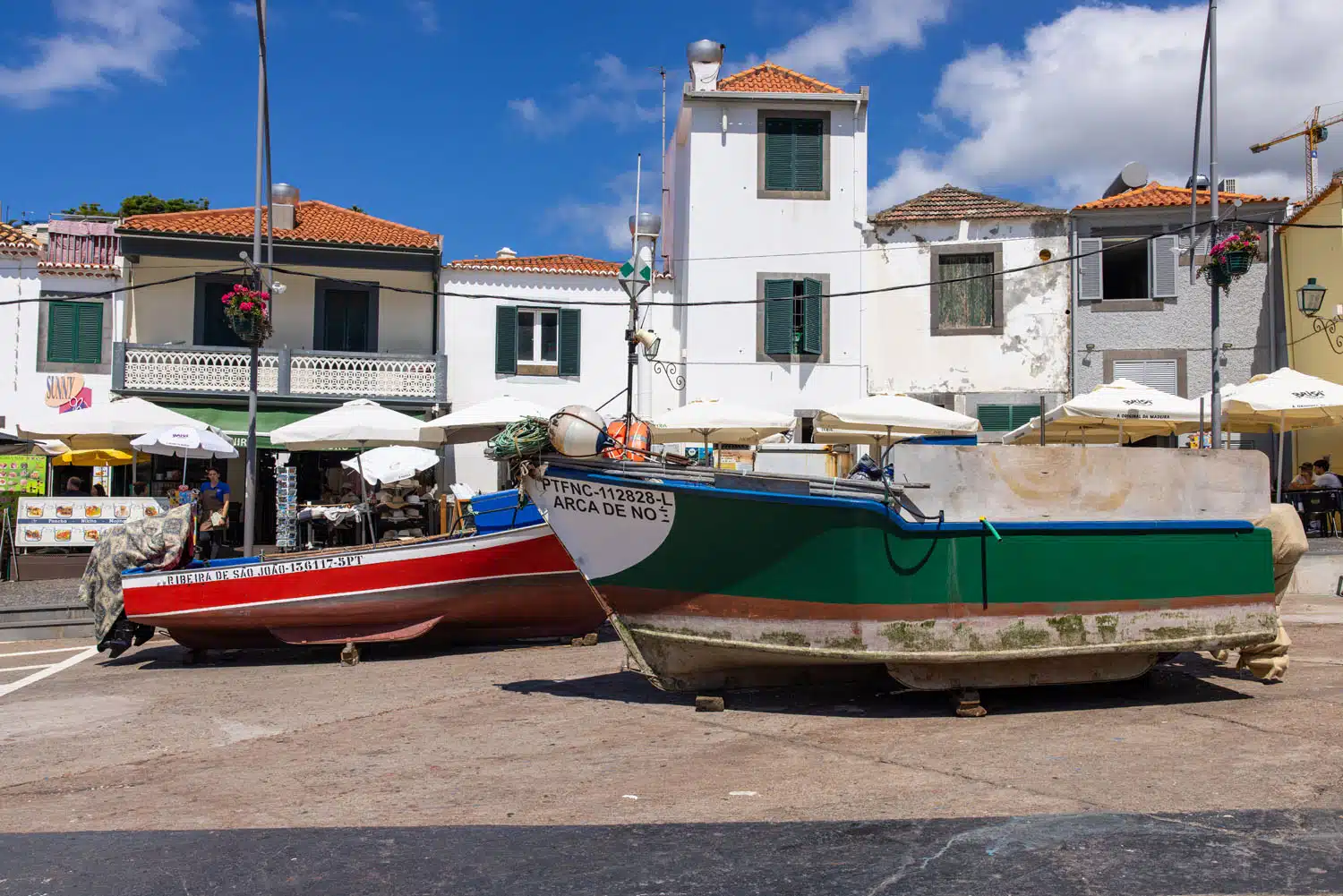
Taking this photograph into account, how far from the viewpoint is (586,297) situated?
74.1 ft

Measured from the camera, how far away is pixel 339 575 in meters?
10.2

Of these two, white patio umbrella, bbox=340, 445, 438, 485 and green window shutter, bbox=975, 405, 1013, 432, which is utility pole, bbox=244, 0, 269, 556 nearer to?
white patio umbrella, bbox=340, 445, 438, 485

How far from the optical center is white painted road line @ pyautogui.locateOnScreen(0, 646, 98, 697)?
9.55 meters

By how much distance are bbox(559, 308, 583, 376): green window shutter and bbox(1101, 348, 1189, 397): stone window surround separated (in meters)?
10.6

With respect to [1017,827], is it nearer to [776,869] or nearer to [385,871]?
[776,869]

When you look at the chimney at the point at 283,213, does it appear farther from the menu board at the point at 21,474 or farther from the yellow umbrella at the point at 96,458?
the menu board at the point at 21,474

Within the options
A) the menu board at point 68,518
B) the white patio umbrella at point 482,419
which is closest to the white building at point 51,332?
the menu board at point 68,518

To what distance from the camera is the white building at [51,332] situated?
21719mm

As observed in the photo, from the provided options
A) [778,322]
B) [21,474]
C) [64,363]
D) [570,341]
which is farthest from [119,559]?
[778,322]

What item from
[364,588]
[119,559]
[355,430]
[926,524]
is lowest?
[364,588]

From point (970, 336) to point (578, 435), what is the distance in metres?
15.9

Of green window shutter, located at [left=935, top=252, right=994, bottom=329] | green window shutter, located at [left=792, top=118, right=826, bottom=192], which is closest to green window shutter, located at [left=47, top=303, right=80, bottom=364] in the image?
green window shutter, located at [left=792, top=118, right=826, bottom=192]

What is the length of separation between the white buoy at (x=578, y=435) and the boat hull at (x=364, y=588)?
2442mm

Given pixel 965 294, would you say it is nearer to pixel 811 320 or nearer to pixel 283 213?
pixel 811 320
